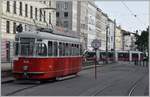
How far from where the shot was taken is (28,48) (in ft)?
84.2

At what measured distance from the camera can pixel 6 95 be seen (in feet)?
59.8

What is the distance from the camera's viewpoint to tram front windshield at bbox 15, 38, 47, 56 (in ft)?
84.1

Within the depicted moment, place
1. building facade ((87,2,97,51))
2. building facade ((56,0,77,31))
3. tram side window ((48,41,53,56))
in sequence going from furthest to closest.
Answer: building facade ((87,2,97,51)) < building facade ((56,0,77,31)) < tram side window ((48,41,53,56))

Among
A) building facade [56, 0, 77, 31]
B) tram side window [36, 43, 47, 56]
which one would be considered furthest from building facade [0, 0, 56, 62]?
building facade [56, 0, 77, 31]

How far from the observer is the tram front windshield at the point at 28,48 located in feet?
84.1

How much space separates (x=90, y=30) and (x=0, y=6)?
88177mm

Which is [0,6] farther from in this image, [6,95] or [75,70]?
[6,95]

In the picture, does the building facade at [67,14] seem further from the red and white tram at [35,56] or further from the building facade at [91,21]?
the red and white tram at [35,56]

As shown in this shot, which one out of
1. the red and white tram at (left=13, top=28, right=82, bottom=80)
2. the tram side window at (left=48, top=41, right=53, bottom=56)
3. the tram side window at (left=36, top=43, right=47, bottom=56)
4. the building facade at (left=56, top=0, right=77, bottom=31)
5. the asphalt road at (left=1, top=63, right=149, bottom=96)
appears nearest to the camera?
the asphalt road at (left=1, top=63, right=149, bottom=96)

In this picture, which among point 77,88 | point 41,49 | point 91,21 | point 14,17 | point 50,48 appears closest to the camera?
point 77,88

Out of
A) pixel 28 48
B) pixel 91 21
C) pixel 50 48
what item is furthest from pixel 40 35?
pixel 91 21

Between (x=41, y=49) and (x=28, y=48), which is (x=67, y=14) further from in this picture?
(x=28, y=48)

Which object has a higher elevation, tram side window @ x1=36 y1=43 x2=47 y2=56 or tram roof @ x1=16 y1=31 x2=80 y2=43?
tram roof @ x1=16 y1=31 x2=80 y2=43

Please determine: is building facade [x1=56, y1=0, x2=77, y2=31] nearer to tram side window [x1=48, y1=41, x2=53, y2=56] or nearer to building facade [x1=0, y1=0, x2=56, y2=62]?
building facade [x1=0, y1=0, x2=56, y2=62]
